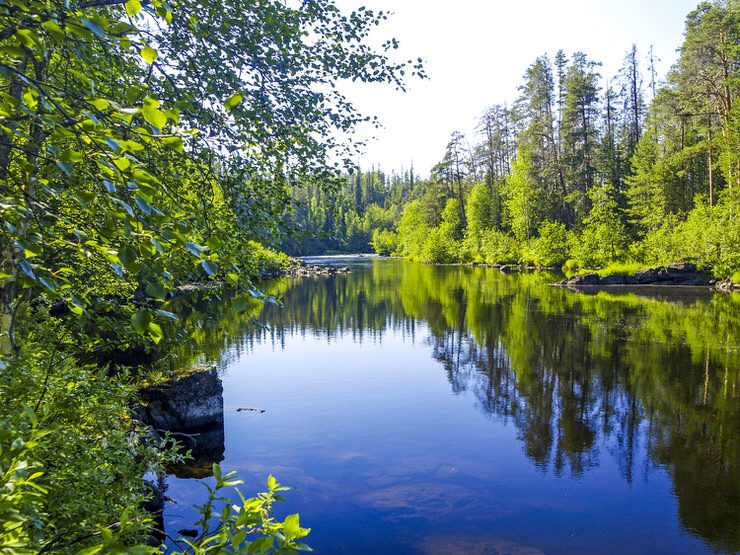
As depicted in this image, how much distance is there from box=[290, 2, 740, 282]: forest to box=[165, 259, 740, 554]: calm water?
26.9ft

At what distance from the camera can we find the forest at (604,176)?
4381 cm

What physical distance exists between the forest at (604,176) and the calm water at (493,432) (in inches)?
322

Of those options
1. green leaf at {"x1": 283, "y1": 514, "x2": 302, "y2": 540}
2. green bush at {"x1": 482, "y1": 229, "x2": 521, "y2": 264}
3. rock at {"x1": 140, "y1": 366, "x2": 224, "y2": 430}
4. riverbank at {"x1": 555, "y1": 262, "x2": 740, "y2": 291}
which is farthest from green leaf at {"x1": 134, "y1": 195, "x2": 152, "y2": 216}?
green bush at {"x1": 482, "y1": 229, "x2": 521, "y2": 264}

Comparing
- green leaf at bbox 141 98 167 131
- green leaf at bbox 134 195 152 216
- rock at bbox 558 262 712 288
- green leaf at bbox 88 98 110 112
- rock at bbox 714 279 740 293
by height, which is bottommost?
rock at bbox 714 279 740 293

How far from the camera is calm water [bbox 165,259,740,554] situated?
932 centimetres

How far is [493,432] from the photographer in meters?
13.8

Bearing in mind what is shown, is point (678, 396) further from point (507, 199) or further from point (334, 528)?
point (507, 199)

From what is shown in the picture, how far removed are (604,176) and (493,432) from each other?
2323 inches

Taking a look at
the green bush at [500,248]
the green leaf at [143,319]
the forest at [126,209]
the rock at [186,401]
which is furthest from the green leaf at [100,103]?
the green bush at [500,248]

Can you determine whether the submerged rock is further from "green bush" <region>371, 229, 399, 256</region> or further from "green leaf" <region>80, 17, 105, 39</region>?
"green bush" <region>371, 229, 399, 256</region>

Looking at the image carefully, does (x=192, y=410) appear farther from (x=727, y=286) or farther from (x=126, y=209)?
(x=727, y=286)

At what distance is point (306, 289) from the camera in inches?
1874

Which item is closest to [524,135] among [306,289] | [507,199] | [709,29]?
[507,199]

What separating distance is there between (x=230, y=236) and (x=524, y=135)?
74.1m
